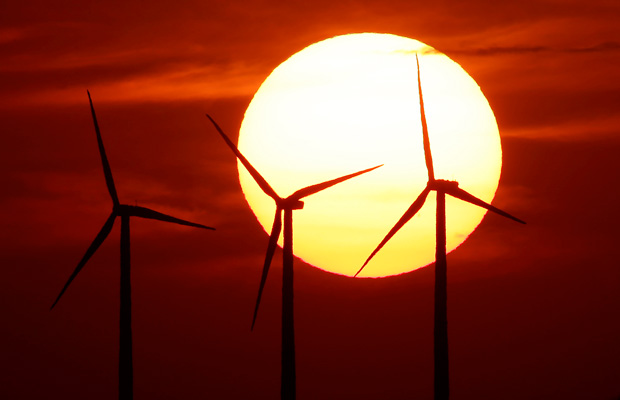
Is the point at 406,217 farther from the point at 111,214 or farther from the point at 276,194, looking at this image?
the point at 111,214

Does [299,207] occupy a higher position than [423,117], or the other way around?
[423,117]

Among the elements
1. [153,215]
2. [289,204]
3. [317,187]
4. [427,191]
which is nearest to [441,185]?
[427,191]

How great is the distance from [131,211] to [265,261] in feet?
25.5

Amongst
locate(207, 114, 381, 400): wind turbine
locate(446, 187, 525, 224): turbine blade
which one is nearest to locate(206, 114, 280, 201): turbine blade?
locate(207, 114, 381, 400): wind turbine

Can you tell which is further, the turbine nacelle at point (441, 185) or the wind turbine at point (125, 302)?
the turbine nacelle at point (441, 185)

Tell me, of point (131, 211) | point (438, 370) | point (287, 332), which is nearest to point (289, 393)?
point (287, 332)

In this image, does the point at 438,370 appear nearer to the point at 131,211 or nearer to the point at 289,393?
the point at 289,393

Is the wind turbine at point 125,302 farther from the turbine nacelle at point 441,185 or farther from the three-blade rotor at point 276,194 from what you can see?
the turbine nacelle at point 441,185

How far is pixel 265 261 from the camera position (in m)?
72.6

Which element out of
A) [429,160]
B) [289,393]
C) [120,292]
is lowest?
[289,393]

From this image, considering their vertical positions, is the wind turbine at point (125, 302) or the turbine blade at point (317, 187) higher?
the turbine blade at point (317, 187)

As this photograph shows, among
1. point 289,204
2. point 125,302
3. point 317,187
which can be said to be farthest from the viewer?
point 289,204

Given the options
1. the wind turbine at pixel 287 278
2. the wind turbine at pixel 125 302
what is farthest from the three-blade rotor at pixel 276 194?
the wind turbine at pixel 125 302

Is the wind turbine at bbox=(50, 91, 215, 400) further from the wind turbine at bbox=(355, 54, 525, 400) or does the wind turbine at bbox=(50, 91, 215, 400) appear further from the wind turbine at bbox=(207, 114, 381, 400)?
the wind turbine at bbox=(355, 54, 525, 400)
